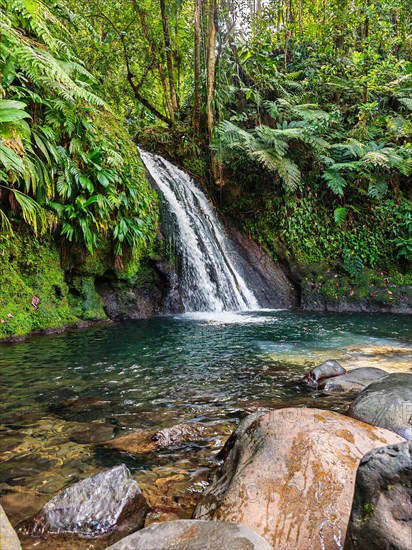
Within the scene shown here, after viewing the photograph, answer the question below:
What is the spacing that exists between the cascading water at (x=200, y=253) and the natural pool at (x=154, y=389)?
160 cm

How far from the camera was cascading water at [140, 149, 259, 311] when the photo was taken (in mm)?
9367

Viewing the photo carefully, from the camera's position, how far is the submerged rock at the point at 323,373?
13.8ft

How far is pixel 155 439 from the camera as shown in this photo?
2887mm

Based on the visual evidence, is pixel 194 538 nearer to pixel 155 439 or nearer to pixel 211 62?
pixel 155 439

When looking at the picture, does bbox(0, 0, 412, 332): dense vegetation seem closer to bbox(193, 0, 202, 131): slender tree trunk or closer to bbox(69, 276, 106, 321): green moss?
bbox(193, 0, 202, 131): slender tree trunk

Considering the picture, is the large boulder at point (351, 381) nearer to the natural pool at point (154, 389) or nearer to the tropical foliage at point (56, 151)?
the natural pool at point (154, 389)

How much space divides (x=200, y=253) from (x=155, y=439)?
7.09m

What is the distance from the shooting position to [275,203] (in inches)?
445

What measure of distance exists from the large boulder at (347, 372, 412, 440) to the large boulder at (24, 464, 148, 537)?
1.71 meters

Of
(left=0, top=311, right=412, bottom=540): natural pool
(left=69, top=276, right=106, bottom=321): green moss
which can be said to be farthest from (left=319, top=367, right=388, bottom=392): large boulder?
(left=69, top=276, right=106, bottom=321): green moss

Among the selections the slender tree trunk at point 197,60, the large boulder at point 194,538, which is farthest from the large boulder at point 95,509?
the slender tree trunk at point 197,60

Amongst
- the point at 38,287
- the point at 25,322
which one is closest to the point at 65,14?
the point at 38,287

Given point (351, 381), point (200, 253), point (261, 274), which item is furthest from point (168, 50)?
point (351, 381)

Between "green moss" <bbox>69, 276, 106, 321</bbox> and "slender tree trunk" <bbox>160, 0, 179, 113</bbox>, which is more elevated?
"slender tree trunk" <bbox>160, 0, 179, 113</bbox>
